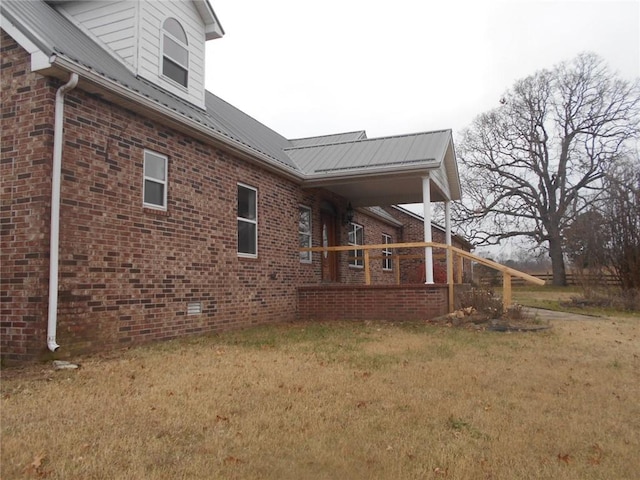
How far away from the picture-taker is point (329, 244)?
1410 centimetres

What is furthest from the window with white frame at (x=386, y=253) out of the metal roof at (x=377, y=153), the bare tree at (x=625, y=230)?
the bare tree at (x=625, y=230)

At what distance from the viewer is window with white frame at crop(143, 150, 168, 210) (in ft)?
24.7

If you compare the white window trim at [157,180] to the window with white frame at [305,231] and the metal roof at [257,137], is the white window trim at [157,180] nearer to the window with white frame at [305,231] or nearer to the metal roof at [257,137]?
the metal roof at [257,137]

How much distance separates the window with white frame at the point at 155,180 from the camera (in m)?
7.53

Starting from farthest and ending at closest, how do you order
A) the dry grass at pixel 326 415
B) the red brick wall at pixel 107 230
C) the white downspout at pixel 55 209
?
the red brick wall at pixel 107 230 < the white downspout at pixel 55 209 < the dry grass at pixel 326 415

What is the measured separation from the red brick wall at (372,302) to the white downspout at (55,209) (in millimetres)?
6308

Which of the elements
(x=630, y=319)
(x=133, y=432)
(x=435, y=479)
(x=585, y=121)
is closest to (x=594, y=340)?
(x=630, y=319)

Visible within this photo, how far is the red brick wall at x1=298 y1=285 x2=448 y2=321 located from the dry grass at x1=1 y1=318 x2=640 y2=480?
139 inches

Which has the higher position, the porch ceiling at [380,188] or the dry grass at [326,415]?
the porch ceiling at [380,188]

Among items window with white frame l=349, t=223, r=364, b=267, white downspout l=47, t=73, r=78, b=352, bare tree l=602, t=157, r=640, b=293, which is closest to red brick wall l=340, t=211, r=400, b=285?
window with white frame l=349, t=223, r=364, b=267

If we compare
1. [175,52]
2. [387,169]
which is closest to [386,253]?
[387,169]

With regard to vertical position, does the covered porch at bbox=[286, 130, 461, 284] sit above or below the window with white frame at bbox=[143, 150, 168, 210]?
above

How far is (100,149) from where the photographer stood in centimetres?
665

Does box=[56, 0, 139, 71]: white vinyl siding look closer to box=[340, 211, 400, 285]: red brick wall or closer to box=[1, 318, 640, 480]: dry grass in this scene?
box=[1, 318, 640, 480]: dry grass
